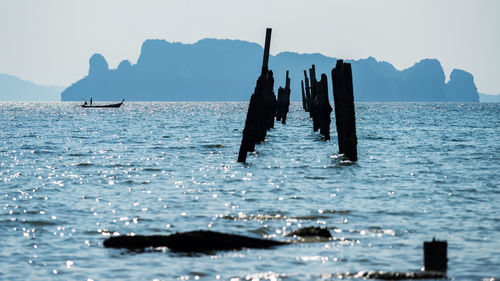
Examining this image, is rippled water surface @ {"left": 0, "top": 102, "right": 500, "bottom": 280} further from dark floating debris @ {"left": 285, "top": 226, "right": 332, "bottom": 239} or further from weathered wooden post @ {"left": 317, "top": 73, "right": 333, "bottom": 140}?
weathered wooden post @ {"left": 317, "top": 73, "right": 333, "bottom": 140}

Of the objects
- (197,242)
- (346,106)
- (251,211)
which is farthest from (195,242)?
(346,106)

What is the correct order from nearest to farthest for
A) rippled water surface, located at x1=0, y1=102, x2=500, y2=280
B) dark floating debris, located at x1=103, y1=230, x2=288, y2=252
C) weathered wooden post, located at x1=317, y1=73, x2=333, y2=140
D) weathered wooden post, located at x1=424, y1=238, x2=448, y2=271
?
weathered wooden post, located at x1=424, y1=238, x2=448, y2=271
rippled water surface, located at x1=0, y1=102, x2=500, y2=280
dark floating debris, located at x1=103, y1=230, x2=288, y2=252
weathered wooden post, located at x1=317, y1=73, x2=333, y2=140

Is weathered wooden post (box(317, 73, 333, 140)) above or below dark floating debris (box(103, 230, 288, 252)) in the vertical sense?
above

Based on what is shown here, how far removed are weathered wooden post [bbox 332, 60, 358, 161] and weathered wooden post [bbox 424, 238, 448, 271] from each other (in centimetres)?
1426

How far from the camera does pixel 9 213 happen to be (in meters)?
13.9

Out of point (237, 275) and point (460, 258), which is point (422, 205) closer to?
point (460, 258)

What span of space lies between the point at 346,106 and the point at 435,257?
48.1 feet

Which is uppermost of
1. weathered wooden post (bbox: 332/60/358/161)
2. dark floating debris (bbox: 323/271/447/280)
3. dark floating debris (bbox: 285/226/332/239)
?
weathered wooden post (bbox: 332/60/358/161)

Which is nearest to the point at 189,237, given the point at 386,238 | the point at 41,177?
the point at 386,238

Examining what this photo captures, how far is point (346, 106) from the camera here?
23.0 m

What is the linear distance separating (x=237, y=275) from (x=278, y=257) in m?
0.99

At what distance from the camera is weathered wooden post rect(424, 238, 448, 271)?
27.2ft

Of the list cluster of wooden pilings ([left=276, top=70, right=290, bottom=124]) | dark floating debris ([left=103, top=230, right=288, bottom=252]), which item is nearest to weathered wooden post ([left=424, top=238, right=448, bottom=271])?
dark floating debris ([left=103, top=230, right=288, bottom=252])

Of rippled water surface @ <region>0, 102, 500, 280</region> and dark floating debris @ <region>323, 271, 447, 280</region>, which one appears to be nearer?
dark floating debris @ <region>323, 271, 447, 280</region>
